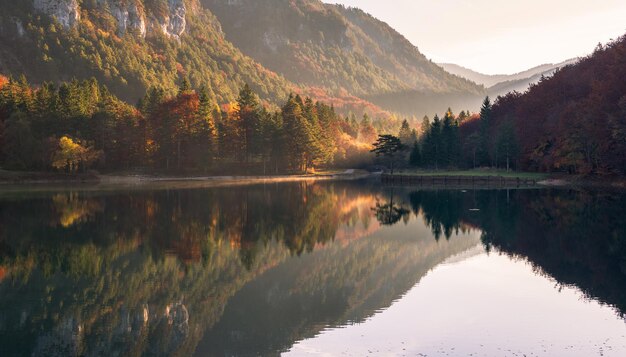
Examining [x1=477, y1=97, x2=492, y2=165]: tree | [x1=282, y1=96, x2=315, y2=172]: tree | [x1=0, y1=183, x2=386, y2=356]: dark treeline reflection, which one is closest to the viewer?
[x1=0, y1=183, x2=386, y2=356]: dark treeline reflection

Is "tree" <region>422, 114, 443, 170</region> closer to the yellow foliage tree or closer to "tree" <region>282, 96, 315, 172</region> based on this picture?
"tree" <region>282, 96, 315, 172</region>

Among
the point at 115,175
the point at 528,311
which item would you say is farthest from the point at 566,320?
the point at 115,175

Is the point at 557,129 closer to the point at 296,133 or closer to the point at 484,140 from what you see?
the point at 484,140

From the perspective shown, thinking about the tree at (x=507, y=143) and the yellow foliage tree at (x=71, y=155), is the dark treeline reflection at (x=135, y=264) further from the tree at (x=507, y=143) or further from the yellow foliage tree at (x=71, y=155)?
the tree at (x=507, y=143)

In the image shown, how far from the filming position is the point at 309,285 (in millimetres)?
22094

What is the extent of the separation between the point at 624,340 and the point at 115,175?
9750 centimetres

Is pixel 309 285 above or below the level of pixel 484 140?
below

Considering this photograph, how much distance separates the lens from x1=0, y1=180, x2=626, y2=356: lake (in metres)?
15.7

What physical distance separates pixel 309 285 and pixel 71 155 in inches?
3365

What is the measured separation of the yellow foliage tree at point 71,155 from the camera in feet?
314

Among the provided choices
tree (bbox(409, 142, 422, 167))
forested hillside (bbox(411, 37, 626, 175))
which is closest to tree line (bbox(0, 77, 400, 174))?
tree (bbox(409, 142, 422, 167))

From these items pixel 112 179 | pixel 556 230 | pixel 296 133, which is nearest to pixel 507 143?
pixel 296 133

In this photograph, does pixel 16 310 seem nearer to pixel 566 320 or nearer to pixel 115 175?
pixel 566 320

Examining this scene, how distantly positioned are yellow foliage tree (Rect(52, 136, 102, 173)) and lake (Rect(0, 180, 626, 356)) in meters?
56.3
